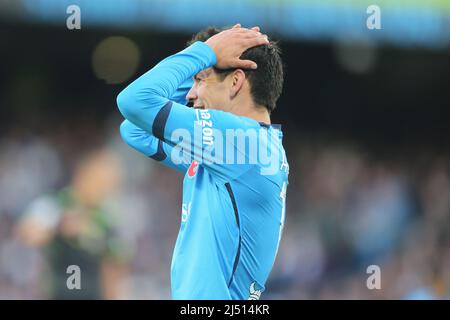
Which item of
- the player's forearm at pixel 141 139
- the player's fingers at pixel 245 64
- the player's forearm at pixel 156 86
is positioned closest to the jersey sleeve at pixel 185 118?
the player's forearm at pixel 156 86

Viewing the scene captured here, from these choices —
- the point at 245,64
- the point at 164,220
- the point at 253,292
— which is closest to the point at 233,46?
the point at 245,64

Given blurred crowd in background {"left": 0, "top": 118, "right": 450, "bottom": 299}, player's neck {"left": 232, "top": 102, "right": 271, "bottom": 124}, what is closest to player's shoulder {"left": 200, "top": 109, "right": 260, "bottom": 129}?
player's neck {"left": 232, "top": 102, "right": 271, "bottom": 124}

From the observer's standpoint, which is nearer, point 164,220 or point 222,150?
point 222,150

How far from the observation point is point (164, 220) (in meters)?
8.27

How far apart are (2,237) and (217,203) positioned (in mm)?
5013

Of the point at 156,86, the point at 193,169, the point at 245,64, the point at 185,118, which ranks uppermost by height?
the point at 245,64

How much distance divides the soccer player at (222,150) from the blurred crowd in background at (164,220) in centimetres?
435

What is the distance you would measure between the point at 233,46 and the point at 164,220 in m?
5.24

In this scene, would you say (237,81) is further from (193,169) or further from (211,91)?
(193,169)

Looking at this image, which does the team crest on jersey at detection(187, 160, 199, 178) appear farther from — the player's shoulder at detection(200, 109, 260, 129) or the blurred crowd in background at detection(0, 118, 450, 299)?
the blurred crowd in background at detection(0, 118, 450, 299)

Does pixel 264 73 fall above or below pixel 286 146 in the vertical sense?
below

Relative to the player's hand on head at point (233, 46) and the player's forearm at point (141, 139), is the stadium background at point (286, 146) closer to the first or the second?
the player's forearm at point (141, 139)

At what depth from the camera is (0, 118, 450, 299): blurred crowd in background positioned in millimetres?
7461

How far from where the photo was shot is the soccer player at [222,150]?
120 inches
